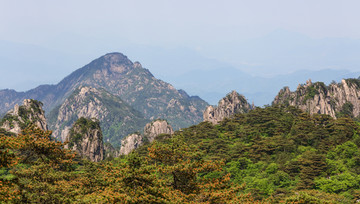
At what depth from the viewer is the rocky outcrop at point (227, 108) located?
136 meters

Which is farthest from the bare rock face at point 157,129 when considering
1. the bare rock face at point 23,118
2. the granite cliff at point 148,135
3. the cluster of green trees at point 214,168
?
the bare rock face at point 23,118

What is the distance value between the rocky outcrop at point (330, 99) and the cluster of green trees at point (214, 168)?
2532 centimetres

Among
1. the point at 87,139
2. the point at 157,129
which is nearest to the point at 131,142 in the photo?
the point at 157,129

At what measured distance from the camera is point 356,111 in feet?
372

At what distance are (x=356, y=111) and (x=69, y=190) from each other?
110008 mm

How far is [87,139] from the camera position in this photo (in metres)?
91.6

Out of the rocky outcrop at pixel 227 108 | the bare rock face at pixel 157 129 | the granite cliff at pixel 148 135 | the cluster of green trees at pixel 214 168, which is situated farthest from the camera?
the rocky outcrop at pixel 227 108

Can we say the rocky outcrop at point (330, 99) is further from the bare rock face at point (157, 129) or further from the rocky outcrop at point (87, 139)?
the rocky outcrop at point (87, 139)

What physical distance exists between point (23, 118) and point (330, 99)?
9915cm

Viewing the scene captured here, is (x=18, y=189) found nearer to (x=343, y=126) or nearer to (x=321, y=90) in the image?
(x=343, y=126)

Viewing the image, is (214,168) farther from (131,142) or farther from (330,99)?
(330,99)

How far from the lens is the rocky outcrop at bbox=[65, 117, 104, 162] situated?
89.0 meters

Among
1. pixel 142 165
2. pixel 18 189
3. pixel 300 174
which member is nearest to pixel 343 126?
pixel 300 174

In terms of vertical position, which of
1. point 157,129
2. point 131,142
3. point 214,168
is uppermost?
Answer: point 157,129
